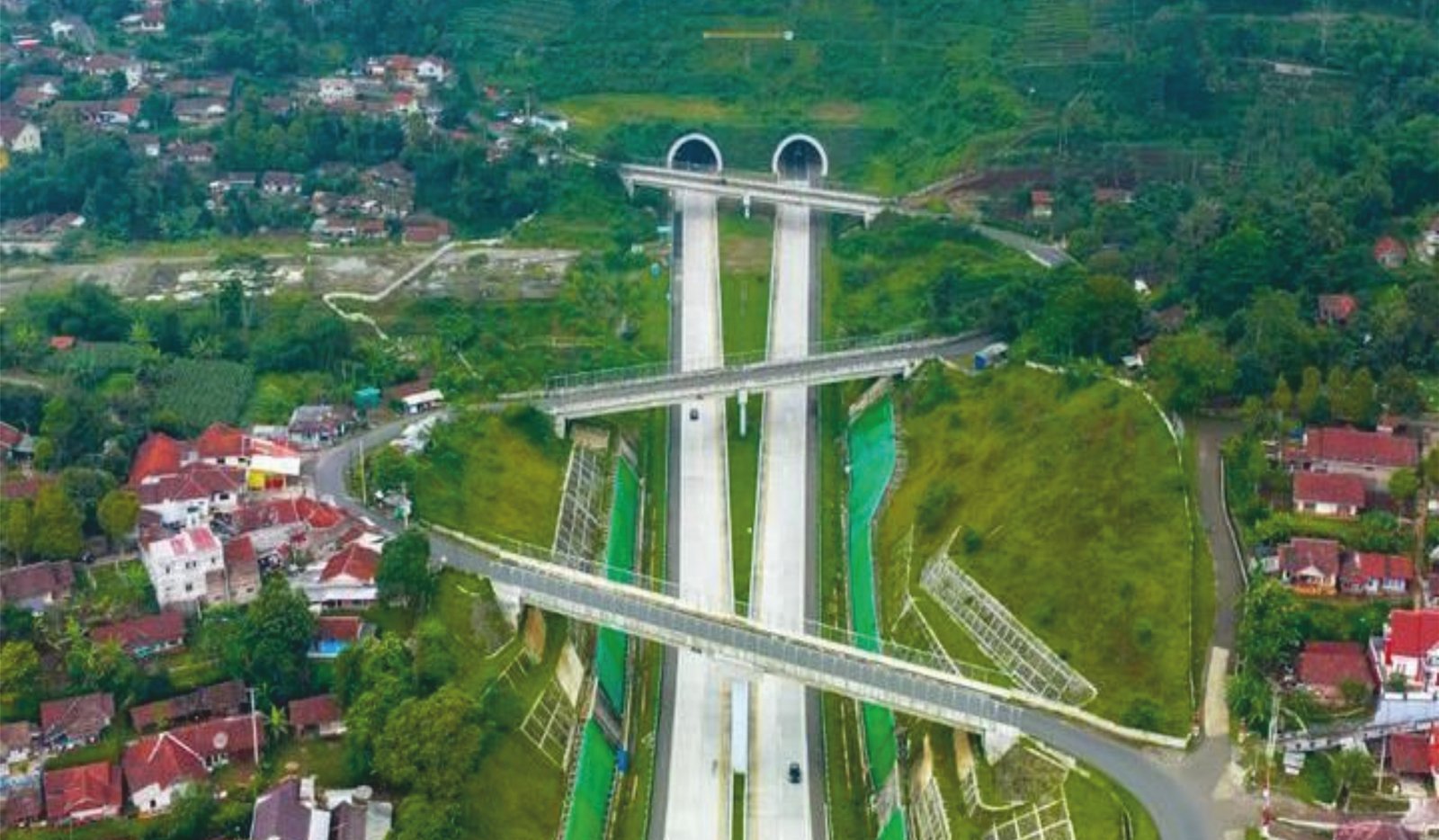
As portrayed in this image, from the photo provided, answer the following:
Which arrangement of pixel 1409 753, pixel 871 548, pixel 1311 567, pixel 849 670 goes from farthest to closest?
pixel 871 548 → pixel 849 670 → pixel 1311 567 → pixel 1409 753

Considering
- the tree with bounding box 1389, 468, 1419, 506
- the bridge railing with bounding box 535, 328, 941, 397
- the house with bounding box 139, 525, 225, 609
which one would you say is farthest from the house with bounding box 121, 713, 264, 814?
the tree with bounding box 1389, 468, 1419, 506

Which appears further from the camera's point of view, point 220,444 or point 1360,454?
point 220,444

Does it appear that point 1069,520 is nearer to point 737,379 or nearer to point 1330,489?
point 1330,489

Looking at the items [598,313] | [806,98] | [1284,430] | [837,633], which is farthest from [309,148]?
[1284,430]

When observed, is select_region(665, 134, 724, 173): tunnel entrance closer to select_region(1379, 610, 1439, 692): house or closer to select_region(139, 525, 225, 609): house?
select_region(139, 525, 225, 609): house

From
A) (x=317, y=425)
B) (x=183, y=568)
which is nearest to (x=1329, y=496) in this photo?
(x=183, y=568)

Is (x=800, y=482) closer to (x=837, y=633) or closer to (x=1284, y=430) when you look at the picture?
(x=837, y=633)
